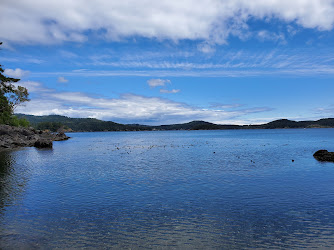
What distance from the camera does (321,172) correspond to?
99.4 ft

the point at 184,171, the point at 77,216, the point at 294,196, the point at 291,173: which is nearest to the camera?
the point at 77,216

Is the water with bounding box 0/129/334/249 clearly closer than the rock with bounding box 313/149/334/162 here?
Yes

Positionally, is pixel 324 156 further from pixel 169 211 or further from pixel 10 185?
pixel 10 185

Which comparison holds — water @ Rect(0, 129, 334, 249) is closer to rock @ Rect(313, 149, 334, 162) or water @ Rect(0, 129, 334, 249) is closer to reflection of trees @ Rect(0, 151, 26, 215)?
reflection of trees @ Rect(0, 151, 26, 215)

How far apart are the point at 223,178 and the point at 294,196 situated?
27.5 ft

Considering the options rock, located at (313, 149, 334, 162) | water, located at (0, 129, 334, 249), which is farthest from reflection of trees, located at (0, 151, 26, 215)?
rock, located at (313, 149, 334, 162)

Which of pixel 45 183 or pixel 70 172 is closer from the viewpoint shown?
pixel 45 183

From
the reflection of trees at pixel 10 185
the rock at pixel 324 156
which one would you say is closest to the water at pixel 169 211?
the reflection of trees at pixel 10 185

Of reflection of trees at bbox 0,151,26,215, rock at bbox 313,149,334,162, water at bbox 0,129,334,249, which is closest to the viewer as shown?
water at bbox 0,129,334,249

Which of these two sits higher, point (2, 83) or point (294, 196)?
point (2, 83)

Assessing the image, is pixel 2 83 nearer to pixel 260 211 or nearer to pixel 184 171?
pixel 184 171

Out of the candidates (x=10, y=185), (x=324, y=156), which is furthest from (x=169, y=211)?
(x=324, y=156)

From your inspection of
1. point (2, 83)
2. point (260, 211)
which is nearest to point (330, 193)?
point (260, 211)

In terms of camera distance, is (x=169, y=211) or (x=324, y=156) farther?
(x=324, y=156)
